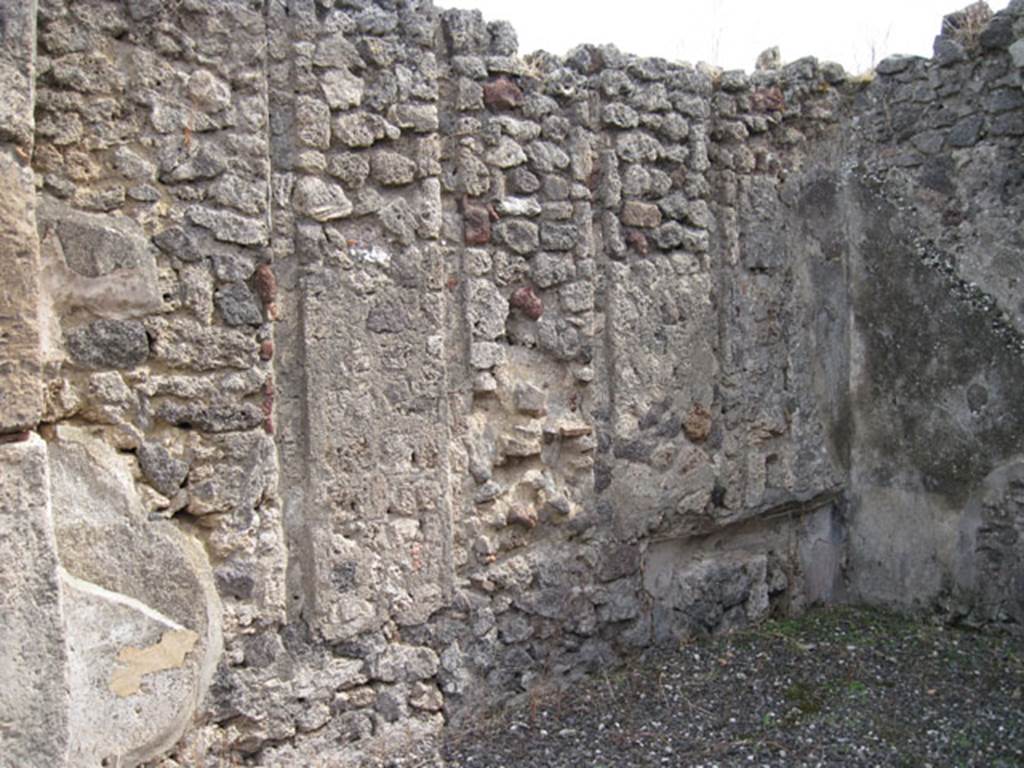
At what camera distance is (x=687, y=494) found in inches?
183

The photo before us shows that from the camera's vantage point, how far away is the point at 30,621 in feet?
8.51

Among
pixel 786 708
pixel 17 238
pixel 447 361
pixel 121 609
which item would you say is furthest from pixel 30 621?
pixel 786 708

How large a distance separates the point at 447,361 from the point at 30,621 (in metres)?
1.71

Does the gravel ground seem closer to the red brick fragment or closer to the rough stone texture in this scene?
the rough stone texture

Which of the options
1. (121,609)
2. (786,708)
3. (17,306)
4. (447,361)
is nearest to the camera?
(17,306)

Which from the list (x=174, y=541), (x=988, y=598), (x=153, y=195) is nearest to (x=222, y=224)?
(x=153, y=195)

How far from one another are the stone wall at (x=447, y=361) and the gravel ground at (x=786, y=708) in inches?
7.0

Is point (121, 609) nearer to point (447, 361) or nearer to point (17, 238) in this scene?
point (17, 238)

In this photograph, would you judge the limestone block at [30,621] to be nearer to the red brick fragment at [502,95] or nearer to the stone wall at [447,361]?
the stone wall at [447,361]

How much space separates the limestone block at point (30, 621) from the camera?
255cm

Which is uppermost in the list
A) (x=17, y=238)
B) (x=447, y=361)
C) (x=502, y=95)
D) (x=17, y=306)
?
(x=502, y=95)

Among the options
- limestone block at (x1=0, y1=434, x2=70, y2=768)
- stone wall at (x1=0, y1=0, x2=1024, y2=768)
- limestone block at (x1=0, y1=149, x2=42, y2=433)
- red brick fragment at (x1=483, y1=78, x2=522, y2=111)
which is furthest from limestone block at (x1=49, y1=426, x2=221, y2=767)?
red brick fragment at (x1=483, y1=78, x2=522, y2=111)


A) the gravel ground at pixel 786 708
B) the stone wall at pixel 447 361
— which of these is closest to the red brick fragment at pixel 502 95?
the stone wall at pixel 447 361

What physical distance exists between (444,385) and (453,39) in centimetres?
122
